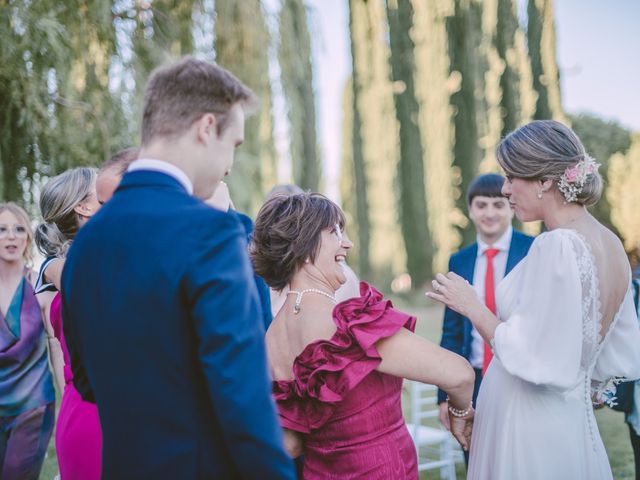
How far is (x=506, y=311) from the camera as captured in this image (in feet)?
8.31

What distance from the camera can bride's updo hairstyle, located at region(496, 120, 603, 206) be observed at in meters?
2.41

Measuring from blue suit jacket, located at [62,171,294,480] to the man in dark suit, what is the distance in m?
2.72

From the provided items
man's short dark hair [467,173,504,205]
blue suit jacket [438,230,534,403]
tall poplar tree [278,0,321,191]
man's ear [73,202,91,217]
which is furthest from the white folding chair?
tall poplar tree [278,0,321,191]

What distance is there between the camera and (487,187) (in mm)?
4156

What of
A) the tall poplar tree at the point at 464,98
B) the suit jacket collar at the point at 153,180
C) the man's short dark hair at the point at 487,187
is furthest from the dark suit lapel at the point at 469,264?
the tall poplar tree at the point at 464,98

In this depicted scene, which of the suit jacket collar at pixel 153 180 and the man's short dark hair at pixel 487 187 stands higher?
the suit jacket collar at pixel 153 180

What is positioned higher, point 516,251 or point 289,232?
point 289,232

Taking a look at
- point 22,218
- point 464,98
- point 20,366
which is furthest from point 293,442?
point 464,98

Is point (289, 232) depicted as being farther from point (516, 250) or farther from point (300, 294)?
point (516, 250)

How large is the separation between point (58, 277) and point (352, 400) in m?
1.43

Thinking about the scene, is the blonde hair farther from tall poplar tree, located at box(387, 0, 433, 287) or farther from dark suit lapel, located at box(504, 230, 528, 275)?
tall poplar tree, located at box(387, 0, 433, 287)

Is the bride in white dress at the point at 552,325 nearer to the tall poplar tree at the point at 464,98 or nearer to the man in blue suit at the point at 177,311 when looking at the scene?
the man in blue suit at the point at 177,311

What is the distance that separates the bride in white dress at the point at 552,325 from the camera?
220 cm

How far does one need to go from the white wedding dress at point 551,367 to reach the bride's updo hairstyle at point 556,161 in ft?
0.74
